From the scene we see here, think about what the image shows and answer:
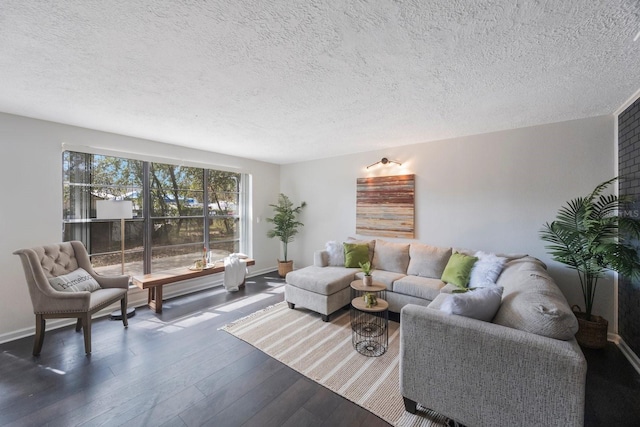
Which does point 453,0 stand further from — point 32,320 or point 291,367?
point 32,320

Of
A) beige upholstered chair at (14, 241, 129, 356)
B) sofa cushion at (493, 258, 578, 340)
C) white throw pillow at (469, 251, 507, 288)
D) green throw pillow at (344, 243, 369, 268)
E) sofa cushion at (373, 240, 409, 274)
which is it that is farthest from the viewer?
green throw pillow at (344, 243, 369, 268)

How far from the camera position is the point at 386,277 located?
330 centimetres

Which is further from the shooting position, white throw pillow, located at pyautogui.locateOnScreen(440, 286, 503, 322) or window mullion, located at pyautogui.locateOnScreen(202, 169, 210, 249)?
window mullion, located at pyautogui.locateOnScreen(202, 169, 210, 249)

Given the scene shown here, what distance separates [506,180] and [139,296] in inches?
215

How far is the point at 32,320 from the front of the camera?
2.83 metres

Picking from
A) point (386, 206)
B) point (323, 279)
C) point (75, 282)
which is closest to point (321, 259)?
point (323, 279)

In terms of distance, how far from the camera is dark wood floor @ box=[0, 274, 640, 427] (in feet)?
5.49

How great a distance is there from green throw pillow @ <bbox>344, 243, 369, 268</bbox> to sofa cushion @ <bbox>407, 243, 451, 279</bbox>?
675 mm

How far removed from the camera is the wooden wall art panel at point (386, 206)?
397 centimetres

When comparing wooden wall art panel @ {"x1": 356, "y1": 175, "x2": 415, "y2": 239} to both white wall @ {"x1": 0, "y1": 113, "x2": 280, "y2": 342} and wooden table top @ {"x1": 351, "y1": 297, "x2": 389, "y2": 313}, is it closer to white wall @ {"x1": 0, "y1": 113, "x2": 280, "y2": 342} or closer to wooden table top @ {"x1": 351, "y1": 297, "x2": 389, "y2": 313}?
wooden table top @ {"x1": 351, "y1": 297, "x2": 389, "y2": 313}

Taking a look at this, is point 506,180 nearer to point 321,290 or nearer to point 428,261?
point 428,261

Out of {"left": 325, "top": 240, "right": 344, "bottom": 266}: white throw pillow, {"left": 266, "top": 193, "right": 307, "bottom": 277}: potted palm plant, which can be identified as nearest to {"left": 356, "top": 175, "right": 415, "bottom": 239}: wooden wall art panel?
{"left": 325, "top": 240, "right": 344, "bottom": 266}: white throw pillow

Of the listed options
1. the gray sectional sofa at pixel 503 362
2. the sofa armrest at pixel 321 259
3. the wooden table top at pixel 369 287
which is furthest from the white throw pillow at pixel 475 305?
the sofa armrest at pixel 321 259

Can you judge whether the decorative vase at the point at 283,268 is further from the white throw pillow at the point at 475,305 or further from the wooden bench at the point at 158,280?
the white throw pillow at the point at 475,305
